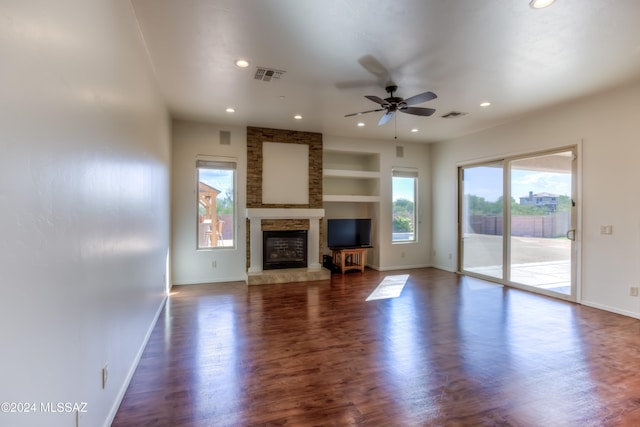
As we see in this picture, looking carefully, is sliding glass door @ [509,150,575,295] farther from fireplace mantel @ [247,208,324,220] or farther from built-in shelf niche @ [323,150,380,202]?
fireplace mantel @ [247,208,324,220]

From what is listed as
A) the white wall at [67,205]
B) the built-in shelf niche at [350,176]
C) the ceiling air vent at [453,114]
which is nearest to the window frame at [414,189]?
the built-in shelf niche at [350,176]

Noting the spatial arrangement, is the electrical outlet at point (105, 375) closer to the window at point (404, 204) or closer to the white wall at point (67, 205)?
the white wall at point (67, 205)

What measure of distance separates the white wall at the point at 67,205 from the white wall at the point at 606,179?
5800 mm

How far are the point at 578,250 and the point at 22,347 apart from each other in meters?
6.07

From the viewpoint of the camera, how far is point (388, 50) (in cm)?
314

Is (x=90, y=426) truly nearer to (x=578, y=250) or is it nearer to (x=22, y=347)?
(x=22, y=347)

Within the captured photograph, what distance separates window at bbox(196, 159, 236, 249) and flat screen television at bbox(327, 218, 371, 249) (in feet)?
6.94

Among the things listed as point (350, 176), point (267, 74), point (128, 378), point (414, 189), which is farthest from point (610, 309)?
point (128, 378)

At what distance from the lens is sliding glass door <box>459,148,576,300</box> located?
4867 millimetres

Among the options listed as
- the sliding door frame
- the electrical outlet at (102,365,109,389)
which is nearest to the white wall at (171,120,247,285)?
the electrical outlet at (102,365,109,389)

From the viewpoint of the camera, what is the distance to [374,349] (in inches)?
123

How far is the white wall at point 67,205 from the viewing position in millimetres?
1008

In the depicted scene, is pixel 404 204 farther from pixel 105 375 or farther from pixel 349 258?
pixel 105 375

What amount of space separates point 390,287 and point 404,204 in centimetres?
257
